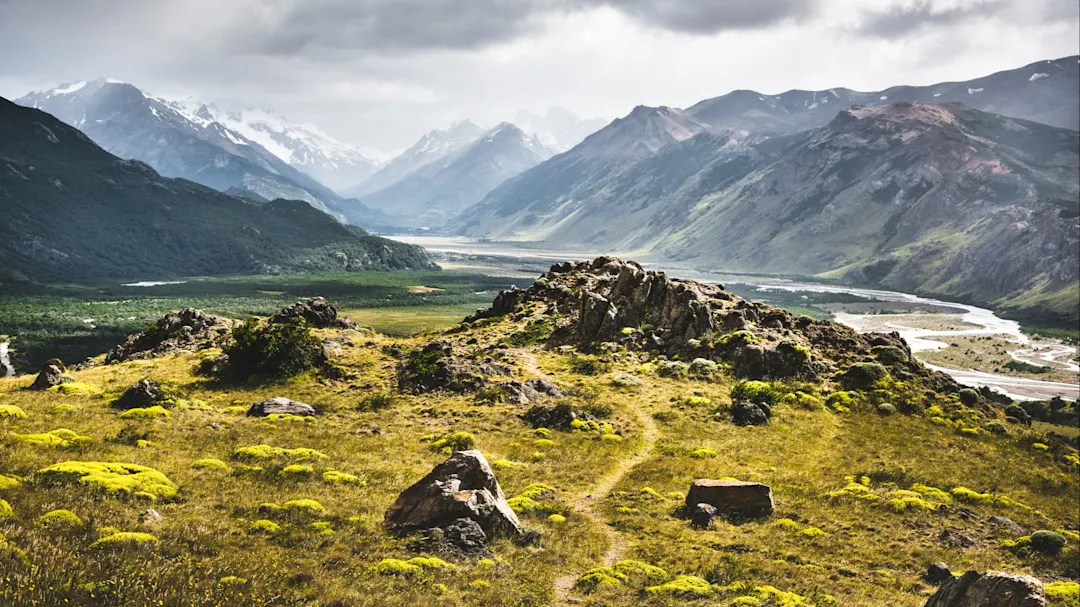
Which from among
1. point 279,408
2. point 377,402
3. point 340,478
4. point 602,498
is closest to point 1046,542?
point 602,498

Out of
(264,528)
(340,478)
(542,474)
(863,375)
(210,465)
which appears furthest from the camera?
(863,375)

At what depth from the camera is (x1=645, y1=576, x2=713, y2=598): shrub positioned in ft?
78.4

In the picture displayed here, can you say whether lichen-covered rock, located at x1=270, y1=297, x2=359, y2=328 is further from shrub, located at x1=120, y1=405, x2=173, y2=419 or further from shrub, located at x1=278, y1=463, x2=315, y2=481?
shrub, located at x1=278, y1=463, x2=315, y2=481

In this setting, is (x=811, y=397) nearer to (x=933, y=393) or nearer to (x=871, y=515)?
(x=933, y=393)

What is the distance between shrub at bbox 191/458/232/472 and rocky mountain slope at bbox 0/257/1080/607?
0.70ft

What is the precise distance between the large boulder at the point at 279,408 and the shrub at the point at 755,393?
34.8 metres

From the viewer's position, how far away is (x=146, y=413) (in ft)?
134

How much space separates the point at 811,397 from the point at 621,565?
38.5m

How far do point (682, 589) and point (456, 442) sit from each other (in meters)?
21.4

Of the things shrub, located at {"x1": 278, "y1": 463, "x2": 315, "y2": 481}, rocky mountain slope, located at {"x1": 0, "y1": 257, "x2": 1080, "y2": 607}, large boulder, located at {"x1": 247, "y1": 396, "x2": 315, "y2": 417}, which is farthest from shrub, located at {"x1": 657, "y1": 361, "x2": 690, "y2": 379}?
shrub, located at {"x1": 278, "y1": 463, "x2": 315, "y2": 481}

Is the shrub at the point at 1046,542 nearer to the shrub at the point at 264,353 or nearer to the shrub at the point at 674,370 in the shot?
the shrub at the point at 674,370

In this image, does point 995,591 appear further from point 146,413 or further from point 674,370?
point 674,370

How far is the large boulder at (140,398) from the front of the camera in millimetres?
43000

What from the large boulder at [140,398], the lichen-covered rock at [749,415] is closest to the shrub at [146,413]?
the large boulder at [140,398]
